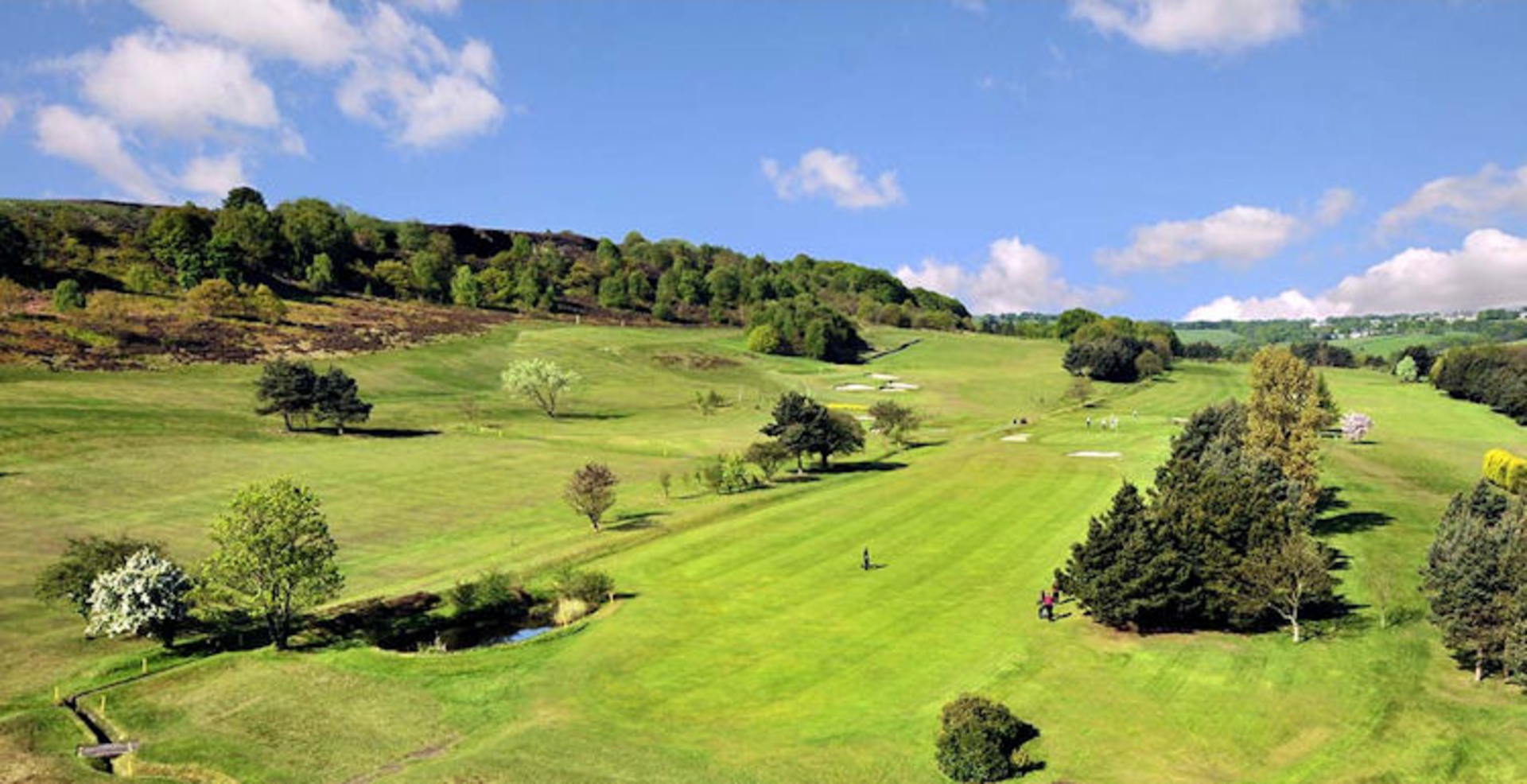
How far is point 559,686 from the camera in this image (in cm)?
4366

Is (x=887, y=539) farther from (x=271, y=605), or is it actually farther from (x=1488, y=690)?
(x=271, y=605)

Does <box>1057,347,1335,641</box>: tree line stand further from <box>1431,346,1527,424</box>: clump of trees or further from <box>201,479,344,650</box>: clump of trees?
<box>1431,346,1527,424</box>: clump of trees

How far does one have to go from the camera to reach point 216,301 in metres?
162

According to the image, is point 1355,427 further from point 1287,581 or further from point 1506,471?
point 1287,581

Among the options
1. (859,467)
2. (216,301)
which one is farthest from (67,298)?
(859,467)

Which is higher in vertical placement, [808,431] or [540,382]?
[540,382]

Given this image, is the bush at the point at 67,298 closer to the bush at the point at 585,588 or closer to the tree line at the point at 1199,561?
the bush at the point at 585,588

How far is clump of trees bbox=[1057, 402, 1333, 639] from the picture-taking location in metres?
48.2

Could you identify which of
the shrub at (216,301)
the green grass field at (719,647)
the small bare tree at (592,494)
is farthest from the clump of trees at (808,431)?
the shrub at (216,301)

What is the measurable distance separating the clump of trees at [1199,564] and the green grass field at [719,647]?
88.3 inches

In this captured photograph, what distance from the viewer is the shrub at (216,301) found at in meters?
161

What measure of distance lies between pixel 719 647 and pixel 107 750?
27769mm

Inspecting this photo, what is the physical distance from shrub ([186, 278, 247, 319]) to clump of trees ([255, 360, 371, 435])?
62656 mm

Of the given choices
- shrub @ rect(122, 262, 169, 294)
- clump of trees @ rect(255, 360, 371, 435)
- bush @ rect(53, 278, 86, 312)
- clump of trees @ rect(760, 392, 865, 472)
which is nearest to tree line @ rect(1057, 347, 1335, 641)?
clump of trees @ rect(760, 392, 865, 472)
